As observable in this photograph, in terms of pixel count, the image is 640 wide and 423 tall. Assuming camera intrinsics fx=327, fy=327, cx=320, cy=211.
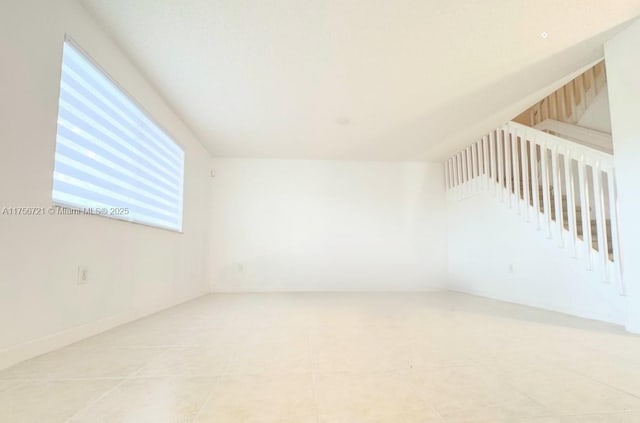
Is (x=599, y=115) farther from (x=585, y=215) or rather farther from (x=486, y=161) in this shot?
(x=585, y=215)

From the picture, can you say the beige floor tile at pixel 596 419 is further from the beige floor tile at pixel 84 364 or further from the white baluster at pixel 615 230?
the white baluster at pixel 615 230

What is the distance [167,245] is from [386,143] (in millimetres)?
3233

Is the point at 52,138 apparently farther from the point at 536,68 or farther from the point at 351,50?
the point at 536,68

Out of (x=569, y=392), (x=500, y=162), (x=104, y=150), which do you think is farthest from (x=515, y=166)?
(x=104, y=150)

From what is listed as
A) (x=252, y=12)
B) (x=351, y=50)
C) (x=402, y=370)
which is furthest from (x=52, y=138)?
(x=402, y=370)

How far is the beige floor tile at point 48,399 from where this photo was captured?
1.11m

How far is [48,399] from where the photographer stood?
1238 mm

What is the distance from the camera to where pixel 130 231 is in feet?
9.16

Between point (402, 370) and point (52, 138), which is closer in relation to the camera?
point (402, 370)

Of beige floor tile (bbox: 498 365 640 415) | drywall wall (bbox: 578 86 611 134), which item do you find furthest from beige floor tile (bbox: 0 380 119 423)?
drywall wall (bbox: 578 86 611 134)

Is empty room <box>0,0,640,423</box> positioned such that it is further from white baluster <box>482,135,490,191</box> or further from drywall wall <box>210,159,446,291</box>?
drywall wall <box>210,159,446,291</box>

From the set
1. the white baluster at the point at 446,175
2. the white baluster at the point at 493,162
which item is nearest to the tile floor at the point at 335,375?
the white baluster at the point at 493,162

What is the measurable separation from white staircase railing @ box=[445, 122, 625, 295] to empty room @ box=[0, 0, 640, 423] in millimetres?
30

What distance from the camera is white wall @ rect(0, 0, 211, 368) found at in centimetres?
160
